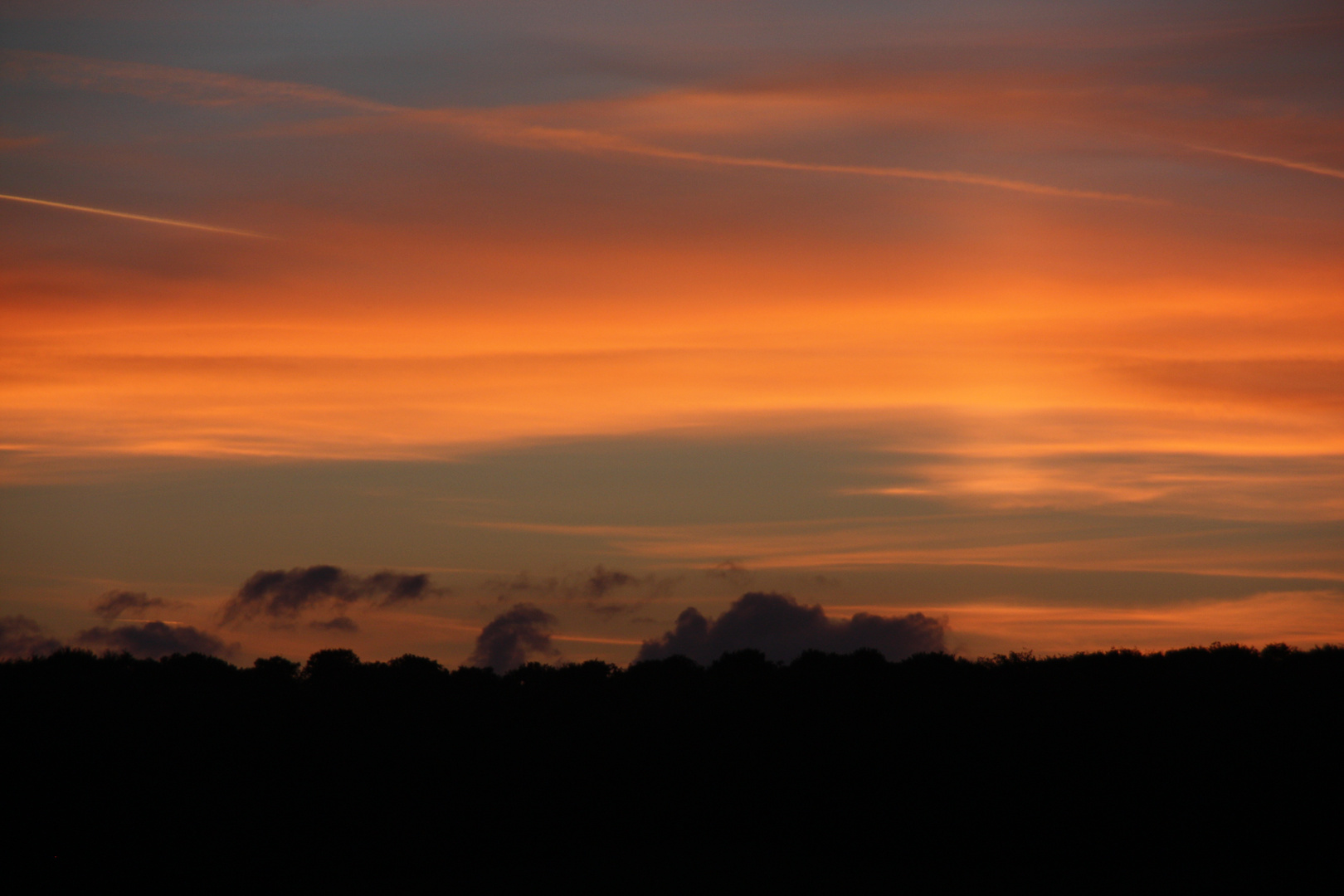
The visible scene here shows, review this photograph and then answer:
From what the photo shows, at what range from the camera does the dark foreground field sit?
6994cm

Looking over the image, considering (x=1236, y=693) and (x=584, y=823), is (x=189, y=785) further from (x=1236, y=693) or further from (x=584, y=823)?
(x=1236, y=693)

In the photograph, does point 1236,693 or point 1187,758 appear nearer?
point 1187,758

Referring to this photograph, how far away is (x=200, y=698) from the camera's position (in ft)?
305

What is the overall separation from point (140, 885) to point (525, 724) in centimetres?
2872

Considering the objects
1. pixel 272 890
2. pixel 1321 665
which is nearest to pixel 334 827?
pixel 272 890

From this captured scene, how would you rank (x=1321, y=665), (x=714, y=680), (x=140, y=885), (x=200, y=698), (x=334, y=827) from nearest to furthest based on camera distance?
(x=140, y=885), (x=334, y=827), (x=1321, y=665), (x=200, y=698), (x=714, y=680)

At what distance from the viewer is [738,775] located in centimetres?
8188

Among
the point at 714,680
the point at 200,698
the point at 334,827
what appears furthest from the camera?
the point at 714,680

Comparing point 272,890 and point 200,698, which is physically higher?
point 200,698

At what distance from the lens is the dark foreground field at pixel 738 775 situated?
2753 inches

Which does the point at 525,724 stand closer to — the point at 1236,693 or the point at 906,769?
the point at 906,769

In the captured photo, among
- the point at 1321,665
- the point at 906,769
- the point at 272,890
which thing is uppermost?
the point at 1321,665

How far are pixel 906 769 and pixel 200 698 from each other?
149ft

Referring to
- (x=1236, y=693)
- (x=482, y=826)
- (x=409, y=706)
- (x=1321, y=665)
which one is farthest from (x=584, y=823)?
(x=1321, y=665)
